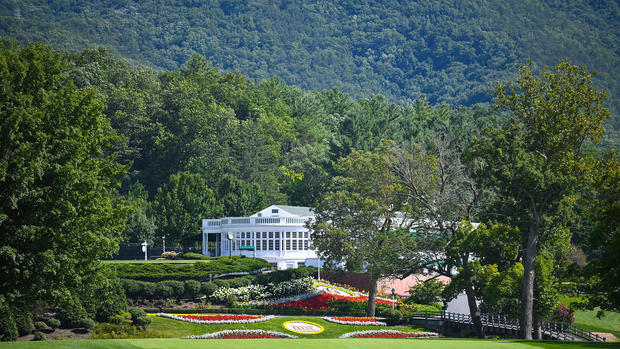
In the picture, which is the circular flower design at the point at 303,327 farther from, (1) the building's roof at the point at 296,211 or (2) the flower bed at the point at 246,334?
(1) the building's roof at the point at 296,211

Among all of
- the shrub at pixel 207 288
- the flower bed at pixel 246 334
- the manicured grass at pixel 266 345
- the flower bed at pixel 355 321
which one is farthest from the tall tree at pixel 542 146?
the shrub at pixel 207 288

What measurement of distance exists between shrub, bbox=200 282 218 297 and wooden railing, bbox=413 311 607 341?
1426 centimetres

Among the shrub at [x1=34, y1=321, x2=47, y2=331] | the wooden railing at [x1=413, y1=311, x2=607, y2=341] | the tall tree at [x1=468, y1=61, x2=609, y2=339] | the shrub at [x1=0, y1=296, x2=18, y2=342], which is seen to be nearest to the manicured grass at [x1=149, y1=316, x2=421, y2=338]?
the wooden railing at [x1=413, y1=311, x2=607, y2=341]

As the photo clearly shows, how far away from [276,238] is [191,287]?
17.7m

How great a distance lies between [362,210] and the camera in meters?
54.3

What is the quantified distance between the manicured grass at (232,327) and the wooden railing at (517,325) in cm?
429

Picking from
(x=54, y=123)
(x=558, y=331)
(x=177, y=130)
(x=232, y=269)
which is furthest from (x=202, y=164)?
(x=54, y=123)

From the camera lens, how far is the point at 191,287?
50.0 meters

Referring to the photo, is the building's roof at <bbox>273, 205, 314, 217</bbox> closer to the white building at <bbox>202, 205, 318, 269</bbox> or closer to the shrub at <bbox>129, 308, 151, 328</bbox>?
the white building at <bbox>202, 205, 318, 269</bbox>

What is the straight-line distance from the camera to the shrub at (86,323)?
1439 inches

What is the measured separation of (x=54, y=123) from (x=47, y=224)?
3908 mm

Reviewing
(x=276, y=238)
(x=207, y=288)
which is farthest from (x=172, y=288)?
(x=276, y=238)

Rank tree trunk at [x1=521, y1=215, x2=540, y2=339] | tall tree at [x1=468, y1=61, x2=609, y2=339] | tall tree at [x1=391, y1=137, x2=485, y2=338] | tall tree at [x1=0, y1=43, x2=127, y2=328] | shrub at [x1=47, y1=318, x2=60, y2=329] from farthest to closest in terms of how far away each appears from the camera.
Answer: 1. tall tree at [x1=391, y1=137, x2=485, y2=338]
2. tree trunk at [x1=521, y1=215, x2=540, y2=339]
3. tall tree at [x1=468, y1=61, x2=609, y2=339]
4. shrub at [x1=47, y1=318, x2=60, y2=329]
5. tall tree at [x1=0, y1=43, x2=127, y2=328]

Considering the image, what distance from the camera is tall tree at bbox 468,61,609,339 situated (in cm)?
3709
